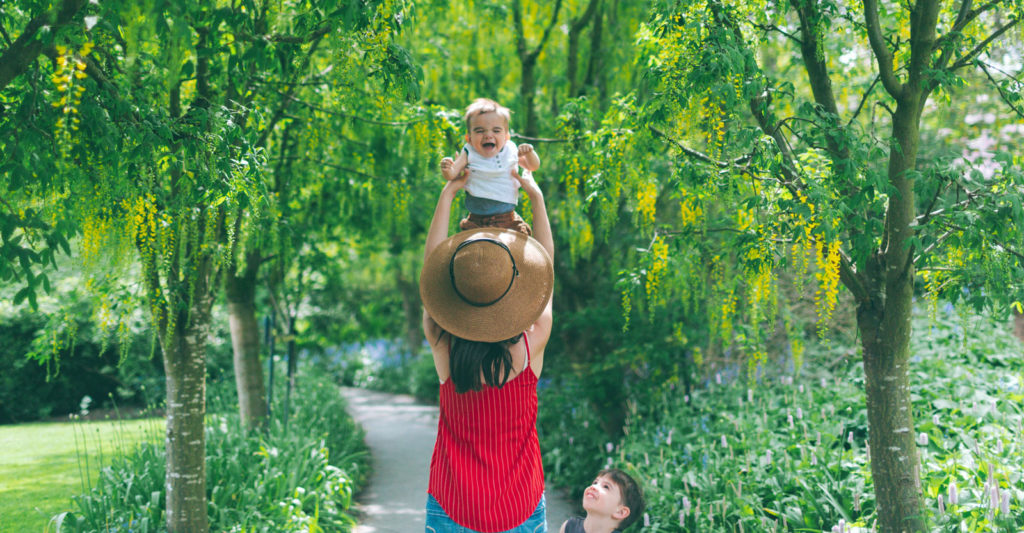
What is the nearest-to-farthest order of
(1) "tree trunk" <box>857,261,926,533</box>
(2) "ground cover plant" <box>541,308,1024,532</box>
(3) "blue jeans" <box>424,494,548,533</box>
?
(3) "blue jeans" <box>424,494,548,533</box>, (1) "tree trunk" <box>857,261,926,533</box>, (2) "ground cover plant" <box>541,308,1024,532</box>

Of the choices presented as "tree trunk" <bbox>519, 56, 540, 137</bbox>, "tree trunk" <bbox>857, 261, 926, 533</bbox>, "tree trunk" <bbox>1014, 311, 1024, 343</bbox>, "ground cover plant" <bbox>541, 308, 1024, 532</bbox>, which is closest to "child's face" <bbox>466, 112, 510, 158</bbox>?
"tree trunk" <bbox>857, 261, 926, 533</bbox>

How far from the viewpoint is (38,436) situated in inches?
309

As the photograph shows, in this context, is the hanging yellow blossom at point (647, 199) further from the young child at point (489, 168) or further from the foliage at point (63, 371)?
the foliage at point (63, 371)

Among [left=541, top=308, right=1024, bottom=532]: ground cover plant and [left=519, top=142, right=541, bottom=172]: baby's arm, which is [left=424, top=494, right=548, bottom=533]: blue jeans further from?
[left=541, top=308, right=1024, bottom=532]: ground cover plant

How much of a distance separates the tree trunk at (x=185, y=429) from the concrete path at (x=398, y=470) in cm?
189

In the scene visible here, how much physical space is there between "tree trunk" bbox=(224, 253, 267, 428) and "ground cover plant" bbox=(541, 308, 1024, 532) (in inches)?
119

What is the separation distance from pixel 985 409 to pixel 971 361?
170 cm

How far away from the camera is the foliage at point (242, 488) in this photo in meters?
4.42

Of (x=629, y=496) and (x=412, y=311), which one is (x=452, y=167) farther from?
(x=412, y=311)

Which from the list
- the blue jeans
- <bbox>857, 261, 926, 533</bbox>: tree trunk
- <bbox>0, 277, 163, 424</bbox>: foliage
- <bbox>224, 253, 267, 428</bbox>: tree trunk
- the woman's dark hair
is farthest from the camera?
<bbox>0, 277, 163, 424</bbox>: foliage

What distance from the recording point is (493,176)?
A: 2.49 metres

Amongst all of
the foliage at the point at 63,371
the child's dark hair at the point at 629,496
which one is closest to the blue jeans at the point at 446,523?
the child's dark hair at the point at 629,496

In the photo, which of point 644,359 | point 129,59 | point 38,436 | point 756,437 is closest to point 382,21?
point 129,59

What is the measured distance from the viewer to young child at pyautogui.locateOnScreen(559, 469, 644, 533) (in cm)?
278
